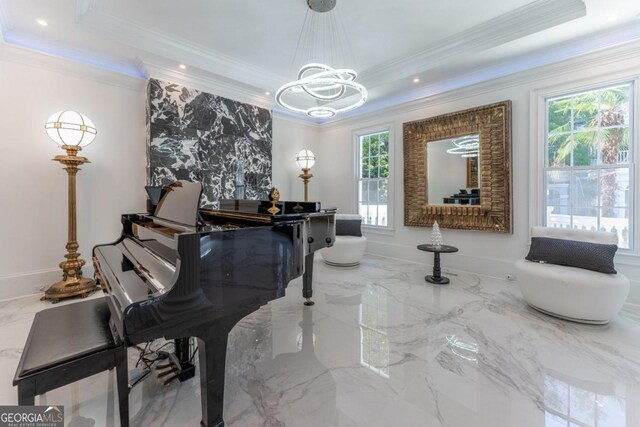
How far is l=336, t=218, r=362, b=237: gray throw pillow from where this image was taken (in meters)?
4.89

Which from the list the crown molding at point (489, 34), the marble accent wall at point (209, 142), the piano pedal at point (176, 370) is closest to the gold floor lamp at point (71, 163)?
the marble accent wall at point (209, 142)

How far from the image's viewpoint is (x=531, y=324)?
254 centimetres

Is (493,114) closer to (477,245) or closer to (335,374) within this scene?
(477,245)

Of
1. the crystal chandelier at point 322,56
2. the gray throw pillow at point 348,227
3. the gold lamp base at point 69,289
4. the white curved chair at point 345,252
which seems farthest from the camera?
the gray throw pillow at point 348,227

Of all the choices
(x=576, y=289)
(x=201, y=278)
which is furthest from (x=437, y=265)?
(x=201, y=278)

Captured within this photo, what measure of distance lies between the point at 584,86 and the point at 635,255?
2065 mm

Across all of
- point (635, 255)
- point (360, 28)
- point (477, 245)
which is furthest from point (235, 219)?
point (635, 255)

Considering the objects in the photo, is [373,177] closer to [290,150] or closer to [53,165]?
[290,150]

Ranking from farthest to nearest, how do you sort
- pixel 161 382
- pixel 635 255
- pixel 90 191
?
pixel 90 191, pixel 635 255, pixel 161 382

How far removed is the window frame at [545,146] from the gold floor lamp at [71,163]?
18.3ft

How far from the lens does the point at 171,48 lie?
3.65 meters

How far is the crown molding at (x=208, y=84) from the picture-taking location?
382 cm

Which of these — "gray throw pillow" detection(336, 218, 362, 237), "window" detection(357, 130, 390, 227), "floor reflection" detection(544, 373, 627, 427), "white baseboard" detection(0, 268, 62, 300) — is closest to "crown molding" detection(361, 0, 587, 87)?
"window" detection(357, 130, 390, 227)

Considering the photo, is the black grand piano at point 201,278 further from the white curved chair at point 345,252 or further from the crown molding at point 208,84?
the crown molding at point 208,84
